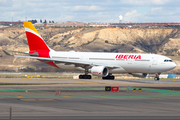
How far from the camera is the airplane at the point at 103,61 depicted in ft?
181

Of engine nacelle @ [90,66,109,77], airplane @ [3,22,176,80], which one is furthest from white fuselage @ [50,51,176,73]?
engine nacelle @ [90,66,109,77]

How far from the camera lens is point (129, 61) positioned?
56.4 metres

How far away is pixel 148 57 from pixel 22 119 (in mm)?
39872

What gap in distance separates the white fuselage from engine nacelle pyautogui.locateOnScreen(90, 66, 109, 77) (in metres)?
1.77

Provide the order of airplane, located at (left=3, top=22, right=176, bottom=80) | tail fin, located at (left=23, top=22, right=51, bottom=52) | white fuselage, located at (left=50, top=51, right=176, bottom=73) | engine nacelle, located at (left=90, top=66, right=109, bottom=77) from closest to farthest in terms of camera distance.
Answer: white fuselage, located at (left=50, top=51, right=176, bottom=73)
airplane, located at (left=3, top=22, right=176, bottom=80)
engine nacelle, located at (left=90, top=66, right=109, bottom=77)
tail fin, located at (left=23, top=22, right=51, bottom=52)

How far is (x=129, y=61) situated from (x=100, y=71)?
547cm

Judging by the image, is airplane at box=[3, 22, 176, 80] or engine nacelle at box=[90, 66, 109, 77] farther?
engine nacelle at box=[90, 66, 109, 77]

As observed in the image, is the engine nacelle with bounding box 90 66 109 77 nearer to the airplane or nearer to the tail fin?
A: the airplane

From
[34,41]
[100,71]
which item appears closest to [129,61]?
[100,71]

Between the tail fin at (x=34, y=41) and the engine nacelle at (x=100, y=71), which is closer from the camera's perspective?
the engine nacelle at (x=100, y=71)

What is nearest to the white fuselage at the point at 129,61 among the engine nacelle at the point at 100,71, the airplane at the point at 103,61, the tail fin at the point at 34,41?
the airplane at the point at 103,61

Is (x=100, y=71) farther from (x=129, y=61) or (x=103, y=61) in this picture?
(x=129, y=61)

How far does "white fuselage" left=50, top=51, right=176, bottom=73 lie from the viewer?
5500 centimetres

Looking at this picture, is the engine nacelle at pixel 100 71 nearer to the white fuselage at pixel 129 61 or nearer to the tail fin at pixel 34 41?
the white fuselage at pixel 129 61
